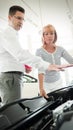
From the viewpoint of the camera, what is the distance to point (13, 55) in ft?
4.06

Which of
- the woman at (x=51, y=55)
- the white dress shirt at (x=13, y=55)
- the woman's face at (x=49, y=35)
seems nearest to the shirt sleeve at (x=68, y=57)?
the woman at (x=51, y=55)

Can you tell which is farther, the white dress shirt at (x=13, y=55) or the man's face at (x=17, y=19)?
the man's face at (x=17, y=19)

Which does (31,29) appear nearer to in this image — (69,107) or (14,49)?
(14,49)

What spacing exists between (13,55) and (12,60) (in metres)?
0.10

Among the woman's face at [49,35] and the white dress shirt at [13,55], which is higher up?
the woman's face at [49,35]

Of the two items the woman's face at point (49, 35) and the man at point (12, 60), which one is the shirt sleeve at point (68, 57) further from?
the man at point (12, 60)

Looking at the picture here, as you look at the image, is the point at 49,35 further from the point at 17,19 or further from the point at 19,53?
the point at 19,53

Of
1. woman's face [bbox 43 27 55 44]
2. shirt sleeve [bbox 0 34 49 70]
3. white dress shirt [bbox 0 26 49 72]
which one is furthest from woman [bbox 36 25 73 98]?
shirt sleeve [bbox 0 34 49 70]

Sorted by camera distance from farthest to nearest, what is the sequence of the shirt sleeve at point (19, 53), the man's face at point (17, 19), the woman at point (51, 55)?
the woman at point (51, 55), the man's face at point (17, 19), the shirt sleeve at point (19, 53)

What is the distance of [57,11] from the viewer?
3180mm

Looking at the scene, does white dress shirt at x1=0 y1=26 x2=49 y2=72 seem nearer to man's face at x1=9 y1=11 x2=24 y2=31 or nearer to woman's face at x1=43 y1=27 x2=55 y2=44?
man's face at x1=9 y1=11 x2=24 y2=31

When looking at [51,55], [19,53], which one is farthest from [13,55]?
[51,55]

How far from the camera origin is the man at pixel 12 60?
1.13 metres

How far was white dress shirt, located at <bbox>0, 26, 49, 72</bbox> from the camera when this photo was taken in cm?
111
